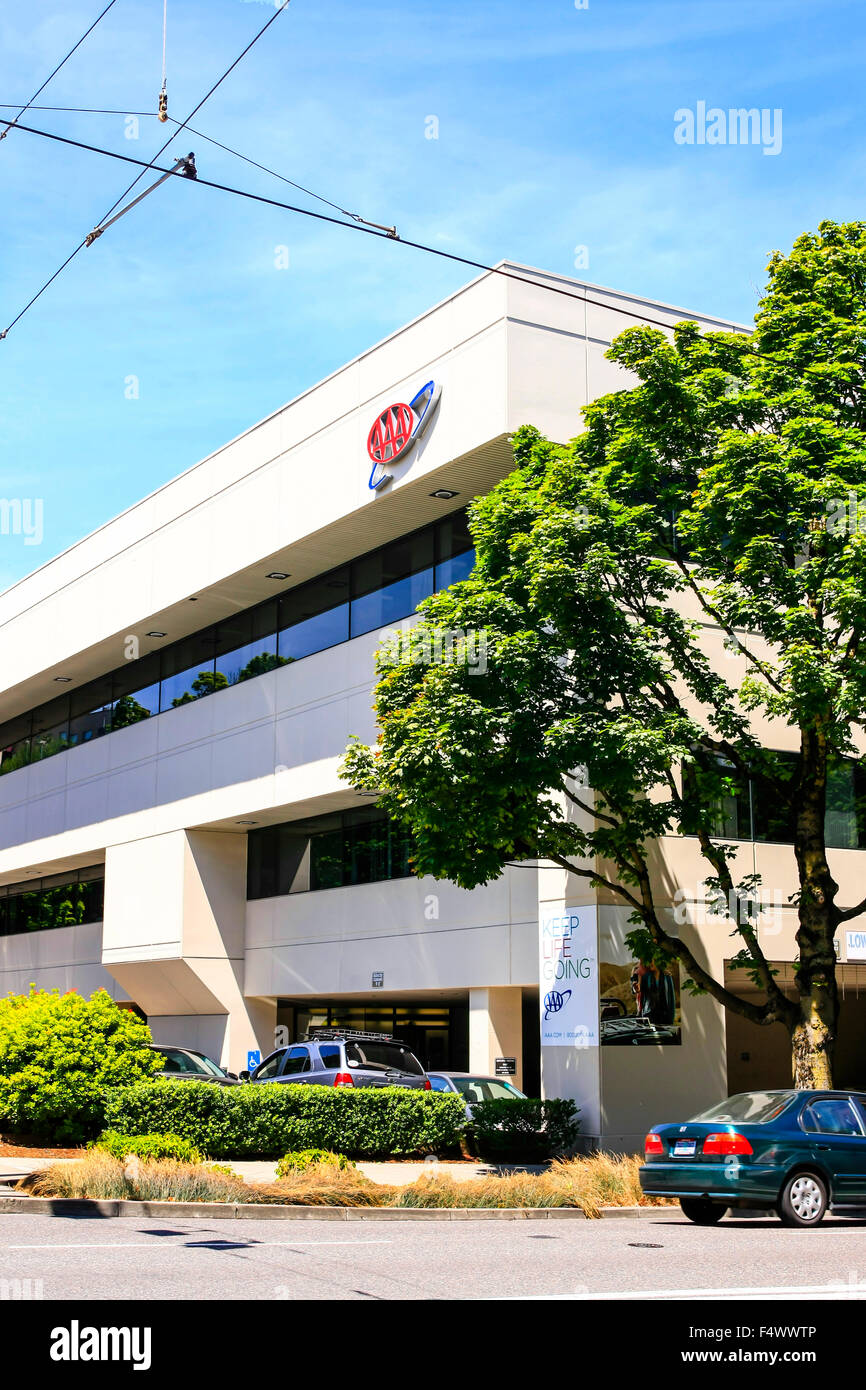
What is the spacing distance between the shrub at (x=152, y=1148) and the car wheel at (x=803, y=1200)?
22.0 ft

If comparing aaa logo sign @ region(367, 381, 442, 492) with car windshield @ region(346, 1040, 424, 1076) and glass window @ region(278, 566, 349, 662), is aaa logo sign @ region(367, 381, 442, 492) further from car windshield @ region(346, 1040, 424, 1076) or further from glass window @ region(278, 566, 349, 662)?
car windshield @ region(346, 1040, 424, 1076)

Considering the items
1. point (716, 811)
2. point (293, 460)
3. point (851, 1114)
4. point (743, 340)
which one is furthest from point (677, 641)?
point (293, 460)

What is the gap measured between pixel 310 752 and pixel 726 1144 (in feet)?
52.9

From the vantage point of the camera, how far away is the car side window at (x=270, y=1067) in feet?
75.4

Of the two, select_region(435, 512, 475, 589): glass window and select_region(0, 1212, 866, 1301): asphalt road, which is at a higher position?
select_region(435, 512, 475, 589): glass window

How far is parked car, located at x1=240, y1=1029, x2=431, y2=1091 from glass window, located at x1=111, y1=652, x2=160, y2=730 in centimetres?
1572

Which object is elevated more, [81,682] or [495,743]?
[81,682]

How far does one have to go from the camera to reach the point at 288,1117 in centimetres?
1967

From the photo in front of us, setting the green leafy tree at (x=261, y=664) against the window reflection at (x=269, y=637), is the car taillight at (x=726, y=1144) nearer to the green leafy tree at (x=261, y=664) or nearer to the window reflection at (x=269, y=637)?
the window reflection at (x=269, y=637)

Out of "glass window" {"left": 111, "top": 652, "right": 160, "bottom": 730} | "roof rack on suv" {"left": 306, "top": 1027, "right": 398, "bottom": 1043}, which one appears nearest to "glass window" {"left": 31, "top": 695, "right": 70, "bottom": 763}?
"glass window" {"left": 111, "top": 652, "right": 160, "bottom": 730}

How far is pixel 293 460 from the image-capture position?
29219 millimetres

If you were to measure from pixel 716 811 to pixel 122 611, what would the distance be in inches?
804

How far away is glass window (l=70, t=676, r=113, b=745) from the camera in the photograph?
3925cm
